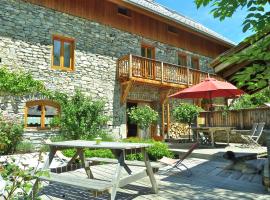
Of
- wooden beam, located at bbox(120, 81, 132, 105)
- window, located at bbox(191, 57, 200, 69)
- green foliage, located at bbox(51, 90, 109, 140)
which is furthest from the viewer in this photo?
window, located at bbox(191, 57, 200, 69)

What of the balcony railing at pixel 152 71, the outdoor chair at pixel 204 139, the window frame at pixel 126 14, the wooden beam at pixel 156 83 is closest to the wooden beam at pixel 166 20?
the window frame at pixel 126 14

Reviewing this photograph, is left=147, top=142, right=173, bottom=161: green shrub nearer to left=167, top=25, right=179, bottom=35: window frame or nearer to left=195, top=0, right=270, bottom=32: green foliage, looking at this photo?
left=195, top=0, right=270, bottom=32: green foliage

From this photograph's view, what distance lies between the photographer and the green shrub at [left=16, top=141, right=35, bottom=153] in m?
10.0

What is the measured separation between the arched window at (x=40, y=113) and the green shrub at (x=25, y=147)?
78 centimetres

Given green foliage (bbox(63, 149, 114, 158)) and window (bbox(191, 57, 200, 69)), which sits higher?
window (bbox(191, 57, 200, 69))

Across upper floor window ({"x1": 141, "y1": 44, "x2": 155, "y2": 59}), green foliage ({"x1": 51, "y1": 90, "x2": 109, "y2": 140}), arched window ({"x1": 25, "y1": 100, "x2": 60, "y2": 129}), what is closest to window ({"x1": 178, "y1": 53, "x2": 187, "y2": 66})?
upper floor window ({"x1": 141, "y1": 44, "x2": 155, "y2": 59})

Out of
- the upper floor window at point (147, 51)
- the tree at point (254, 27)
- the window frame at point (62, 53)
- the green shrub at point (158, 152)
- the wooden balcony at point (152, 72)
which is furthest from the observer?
the upper floor window at point (147, 51)

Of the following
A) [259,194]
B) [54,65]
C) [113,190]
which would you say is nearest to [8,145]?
[54,65]

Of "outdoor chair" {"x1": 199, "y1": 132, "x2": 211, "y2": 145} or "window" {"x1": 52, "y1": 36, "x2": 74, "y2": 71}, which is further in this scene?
"window" {"x1": 52, "y1": 36, "x2": 74, "y2": 71}

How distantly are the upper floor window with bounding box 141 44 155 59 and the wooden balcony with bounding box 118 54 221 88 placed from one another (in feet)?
5.57

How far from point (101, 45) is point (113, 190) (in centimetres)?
1046

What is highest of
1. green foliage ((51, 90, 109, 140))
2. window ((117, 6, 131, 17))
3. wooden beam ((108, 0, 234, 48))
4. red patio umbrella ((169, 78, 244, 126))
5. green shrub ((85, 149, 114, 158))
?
window ((117, 6, 131, 17))

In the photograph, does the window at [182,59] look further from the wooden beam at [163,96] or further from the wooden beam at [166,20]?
the wooden beam at [163,96]

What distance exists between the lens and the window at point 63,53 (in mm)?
11992
